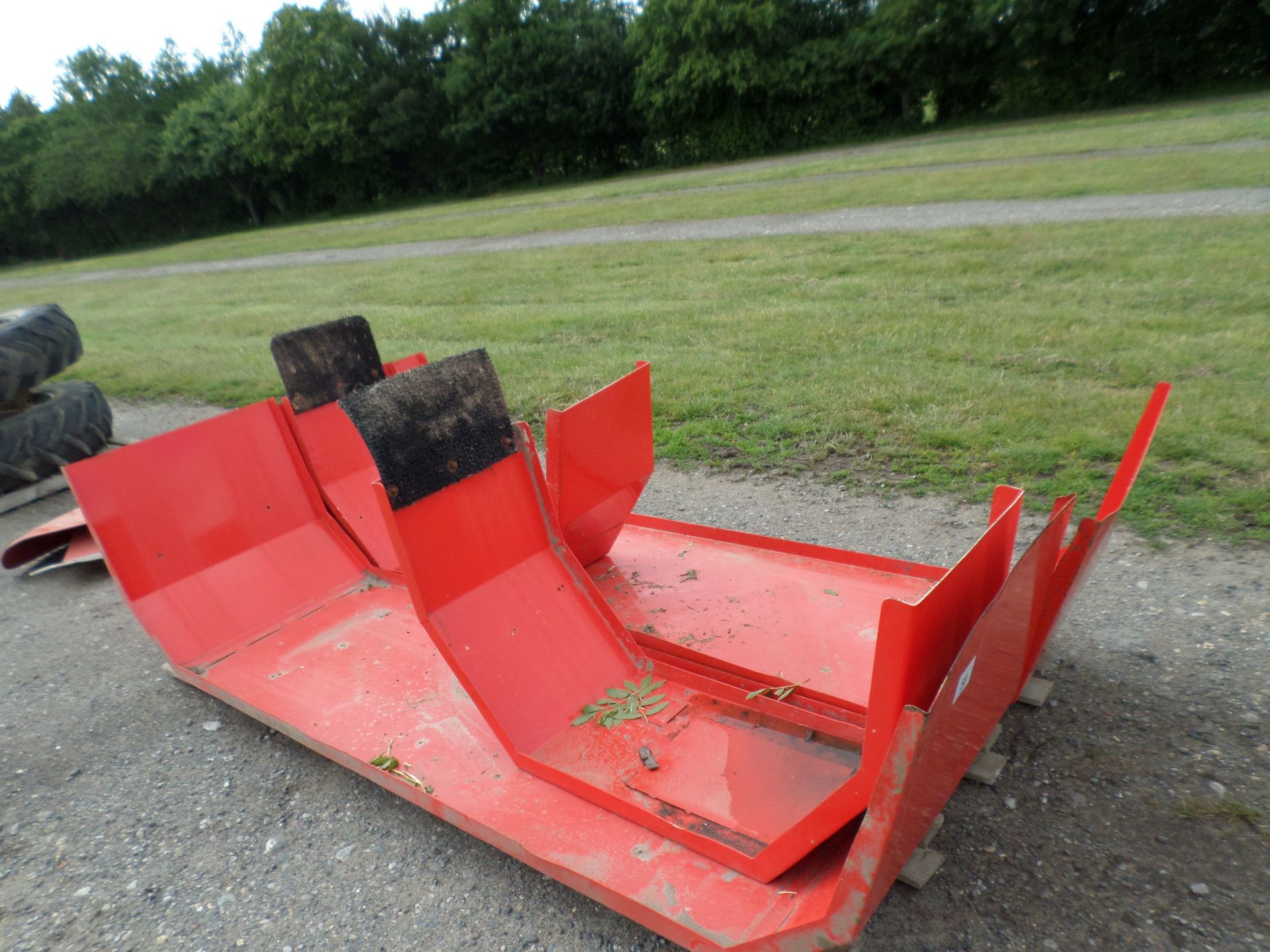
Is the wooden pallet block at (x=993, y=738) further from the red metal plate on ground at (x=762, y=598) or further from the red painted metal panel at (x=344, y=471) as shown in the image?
the red painted metal panel at (x=344, y=471)

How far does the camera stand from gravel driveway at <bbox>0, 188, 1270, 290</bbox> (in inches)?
345

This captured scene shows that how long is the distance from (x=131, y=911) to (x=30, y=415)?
177 inches

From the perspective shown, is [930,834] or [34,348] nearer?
[930,834]

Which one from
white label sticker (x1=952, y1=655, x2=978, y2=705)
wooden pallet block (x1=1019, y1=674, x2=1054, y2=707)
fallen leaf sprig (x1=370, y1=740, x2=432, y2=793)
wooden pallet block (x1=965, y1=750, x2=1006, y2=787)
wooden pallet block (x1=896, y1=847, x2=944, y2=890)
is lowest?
wooden pallet block (x1=1019, y1=674, x2=1054, y2=707)

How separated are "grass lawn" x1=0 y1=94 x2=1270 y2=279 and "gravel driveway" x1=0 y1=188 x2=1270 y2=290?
1.22 feet

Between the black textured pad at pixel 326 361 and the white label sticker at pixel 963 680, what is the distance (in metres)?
2.87

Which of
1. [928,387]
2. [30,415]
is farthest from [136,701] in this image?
[928,387]

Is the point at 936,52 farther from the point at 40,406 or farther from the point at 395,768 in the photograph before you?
the point at 395,768

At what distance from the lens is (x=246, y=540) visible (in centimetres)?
358

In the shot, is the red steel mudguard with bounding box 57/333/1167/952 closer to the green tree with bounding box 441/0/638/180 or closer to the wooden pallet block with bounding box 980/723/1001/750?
the wooden pallet block with bounding box 980/723/1001/750

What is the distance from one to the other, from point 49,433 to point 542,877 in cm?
508

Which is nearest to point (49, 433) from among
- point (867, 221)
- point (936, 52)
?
point (867, 221)

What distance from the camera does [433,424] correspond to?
257cm

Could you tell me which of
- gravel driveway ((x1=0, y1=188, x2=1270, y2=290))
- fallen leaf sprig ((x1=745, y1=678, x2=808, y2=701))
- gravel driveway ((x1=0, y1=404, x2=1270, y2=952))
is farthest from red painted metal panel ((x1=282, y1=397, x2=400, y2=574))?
gravel driveway ((x1=0, y1=188, x2=1270, y2=290))
